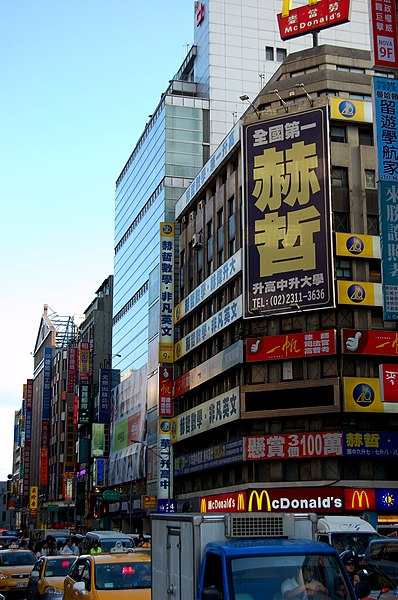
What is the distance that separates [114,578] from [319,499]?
35.3m

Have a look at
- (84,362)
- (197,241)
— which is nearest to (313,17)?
(197,241)

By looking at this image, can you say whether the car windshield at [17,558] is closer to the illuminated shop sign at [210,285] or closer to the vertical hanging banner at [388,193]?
the vertical hanging banner at [388,193]

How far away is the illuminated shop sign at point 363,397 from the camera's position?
163 feet

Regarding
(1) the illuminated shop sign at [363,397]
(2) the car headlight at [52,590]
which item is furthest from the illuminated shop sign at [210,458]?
(2) the car headlight at [52,590]

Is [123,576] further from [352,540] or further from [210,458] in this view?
[210,458]

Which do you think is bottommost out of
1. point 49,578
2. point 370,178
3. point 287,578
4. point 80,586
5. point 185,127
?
point 49,578

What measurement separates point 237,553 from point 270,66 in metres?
75.8

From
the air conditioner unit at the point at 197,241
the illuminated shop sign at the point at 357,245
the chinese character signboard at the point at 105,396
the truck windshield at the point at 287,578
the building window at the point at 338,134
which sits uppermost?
the building window at the point at 338,134

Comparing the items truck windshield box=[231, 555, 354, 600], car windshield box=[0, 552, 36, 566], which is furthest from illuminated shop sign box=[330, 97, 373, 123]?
truck windshield box=[231, 555, 354, 600]

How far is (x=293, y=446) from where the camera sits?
50.8 m

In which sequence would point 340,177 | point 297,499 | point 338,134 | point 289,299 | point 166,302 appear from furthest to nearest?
point 166,302
point 338,134
point 340,177
point 289,299
point 297,499

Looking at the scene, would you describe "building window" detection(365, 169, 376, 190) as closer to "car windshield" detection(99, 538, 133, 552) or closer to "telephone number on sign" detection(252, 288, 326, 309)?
"telephone number on sign" detection(252, 288, 326, 309)

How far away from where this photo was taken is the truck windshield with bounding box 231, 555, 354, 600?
32.2ft

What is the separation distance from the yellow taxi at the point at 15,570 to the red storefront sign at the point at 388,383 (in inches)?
596
